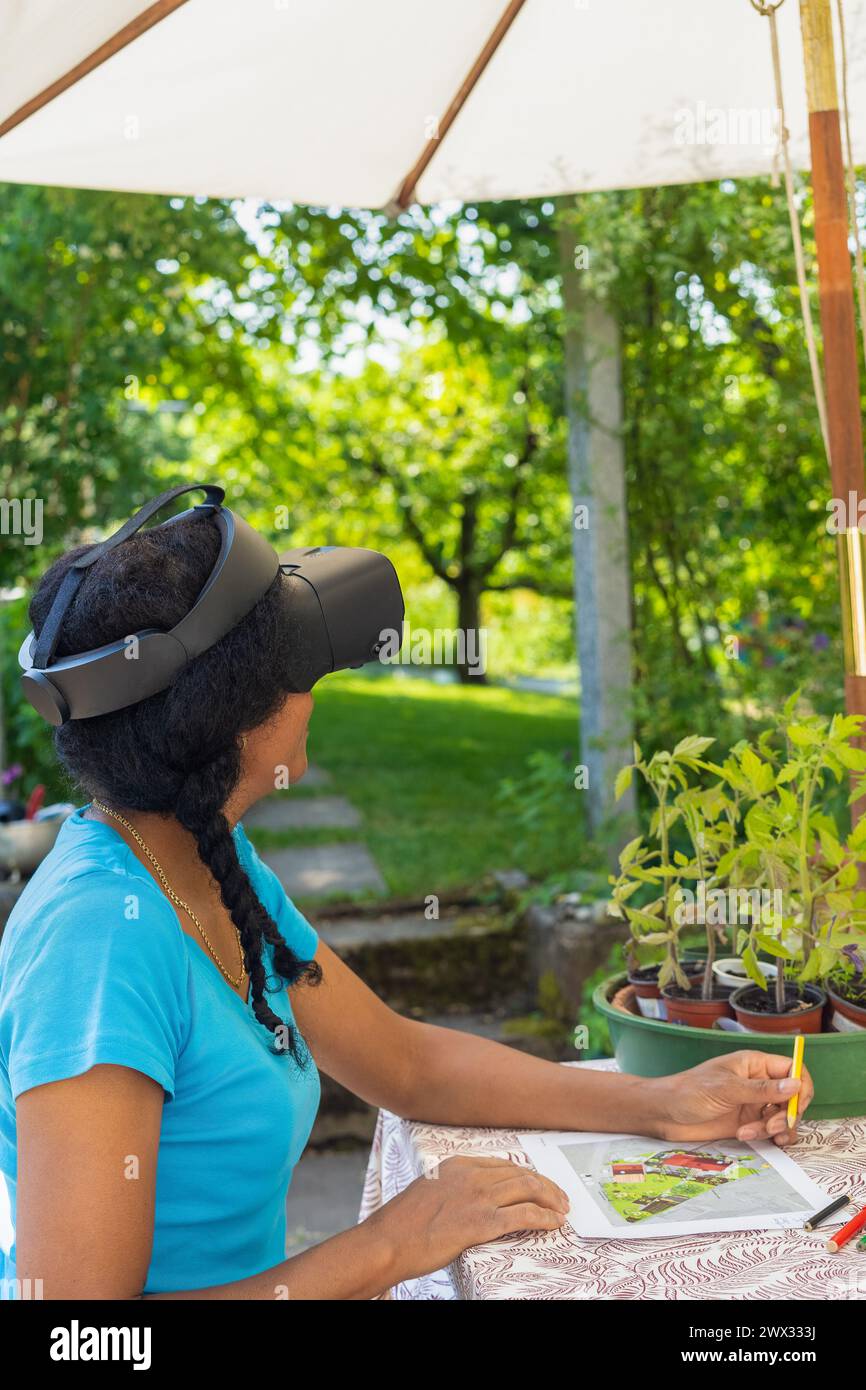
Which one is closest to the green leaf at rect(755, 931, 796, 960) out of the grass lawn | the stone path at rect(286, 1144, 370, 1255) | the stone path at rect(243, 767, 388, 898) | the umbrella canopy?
the umbrella canopy

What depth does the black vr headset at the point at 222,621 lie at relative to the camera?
1.35 metres

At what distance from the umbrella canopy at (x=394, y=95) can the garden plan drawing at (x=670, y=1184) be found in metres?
1.75

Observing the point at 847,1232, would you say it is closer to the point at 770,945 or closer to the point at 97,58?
the point at 770,945

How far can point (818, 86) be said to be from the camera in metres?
1.90

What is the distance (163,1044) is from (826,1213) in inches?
28.0

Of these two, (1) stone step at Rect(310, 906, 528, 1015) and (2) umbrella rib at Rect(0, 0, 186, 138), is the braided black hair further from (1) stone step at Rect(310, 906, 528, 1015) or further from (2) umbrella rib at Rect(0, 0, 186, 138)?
(1) stone step at Rect(310, 906, 528, 1015)

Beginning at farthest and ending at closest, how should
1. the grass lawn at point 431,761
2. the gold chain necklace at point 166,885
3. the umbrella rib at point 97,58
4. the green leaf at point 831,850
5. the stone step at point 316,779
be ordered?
the stone step at point 316,779 < the grass lawn at point 431,761 < the umbrella rib at point 97,58 < the green leaf at point 831,850 < the gold chain necklace at point 166,885

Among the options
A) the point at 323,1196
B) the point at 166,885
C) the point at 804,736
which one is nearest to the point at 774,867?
the point at 804,736

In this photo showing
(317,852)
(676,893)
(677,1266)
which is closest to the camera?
(677,1266)

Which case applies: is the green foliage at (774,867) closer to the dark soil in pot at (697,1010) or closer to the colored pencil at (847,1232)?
the dark soil in pot at (697,1010)

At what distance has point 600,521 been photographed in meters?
4.60

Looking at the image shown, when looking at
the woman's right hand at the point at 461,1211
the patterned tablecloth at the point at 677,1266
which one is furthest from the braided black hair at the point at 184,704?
the patterned tablecloth at the point at 677,1266

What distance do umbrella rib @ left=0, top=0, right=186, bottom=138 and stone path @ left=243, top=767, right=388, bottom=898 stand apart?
326cm
